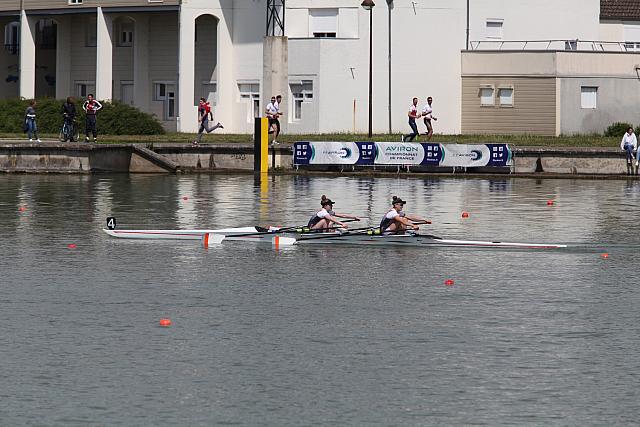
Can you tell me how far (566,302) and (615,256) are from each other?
6346 millimetres

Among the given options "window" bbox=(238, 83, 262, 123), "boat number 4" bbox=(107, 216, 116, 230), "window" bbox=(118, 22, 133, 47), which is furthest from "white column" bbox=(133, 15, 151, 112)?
"boat number 4" bbox=(107, 216, 116, 230)

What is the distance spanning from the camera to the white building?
62.9m

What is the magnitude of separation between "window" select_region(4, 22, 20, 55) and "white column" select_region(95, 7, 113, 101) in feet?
37.2

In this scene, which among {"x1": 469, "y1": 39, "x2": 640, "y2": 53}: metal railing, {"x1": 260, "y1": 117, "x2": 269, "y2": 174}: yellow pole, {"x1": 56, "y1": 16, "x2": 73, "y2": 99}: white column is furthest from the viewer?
{"x1": 56, "y1": 16, "x2": 73, "y2": 99}: white column

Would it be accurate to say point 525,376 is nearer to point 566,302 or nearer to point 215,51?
point 566,302

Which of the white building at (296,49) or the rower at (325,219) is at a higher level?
the white building at (296,49)

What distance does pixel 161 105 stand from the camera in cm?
6988

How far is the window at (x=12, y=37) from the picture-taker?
3063 inches

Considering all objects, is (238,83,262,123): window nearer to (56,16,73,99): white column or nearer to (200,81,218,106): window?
(200,81,218,106): window

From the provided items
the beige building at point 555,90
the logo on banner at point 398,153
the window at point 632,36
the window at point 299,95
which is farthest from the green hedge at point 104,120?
the window at point 632,36

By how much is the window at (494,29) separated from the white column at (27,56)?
24.0 m

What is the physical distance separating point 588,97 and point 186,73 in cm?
1966

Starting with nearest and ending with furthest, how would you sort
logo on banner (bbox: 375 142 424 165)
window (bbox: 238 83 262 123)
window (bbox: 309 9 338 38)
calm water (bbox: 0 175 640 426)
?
calm water (bbox: 0 175 640 426), logo on banner (bbox: 375 142 424 165), window (bbox: 309 9 338 38), window (bbox: 238 83 262 123)

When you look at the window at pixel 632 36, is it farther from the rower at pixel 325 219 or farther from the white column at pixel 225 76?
the rower at pixel 325 219
